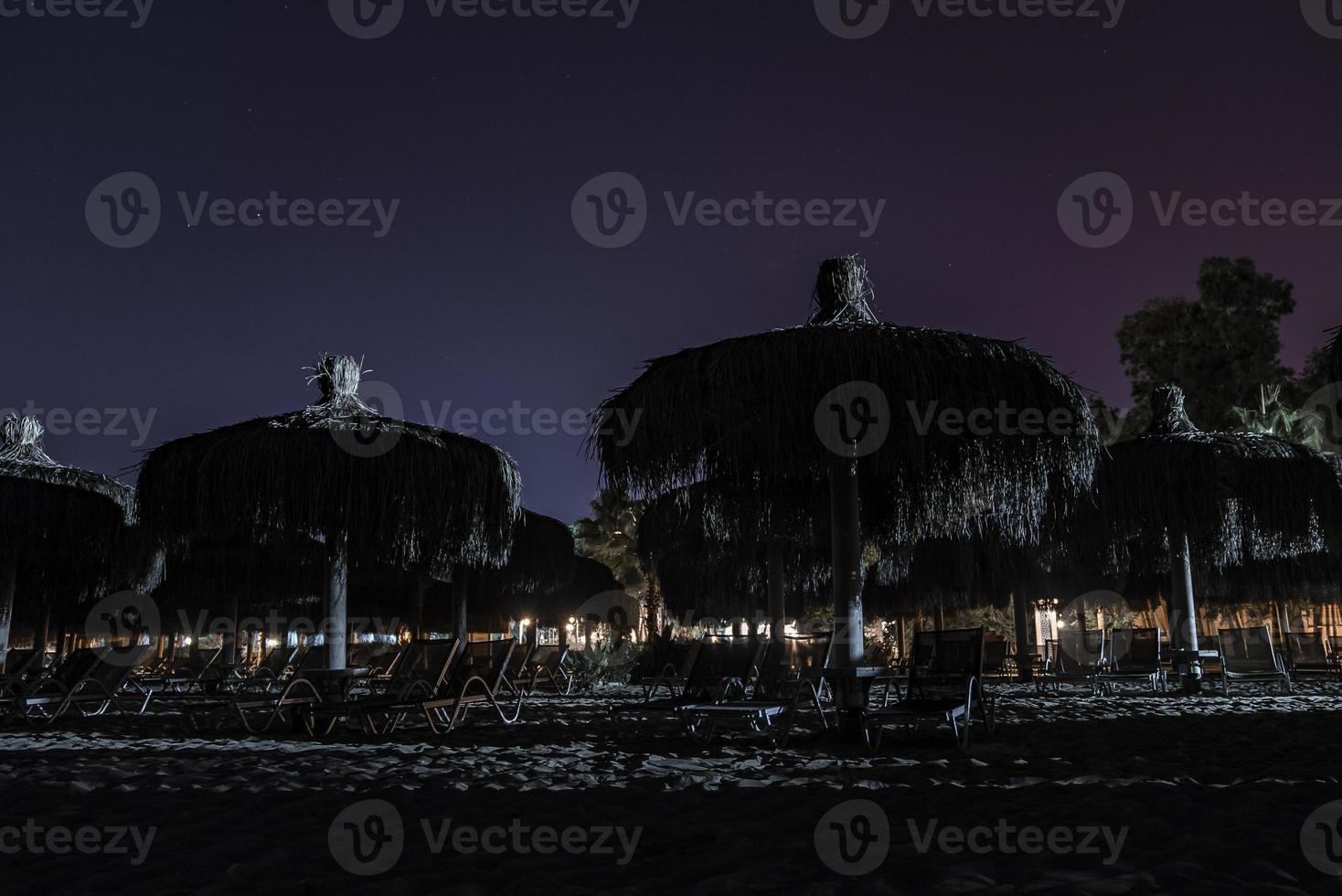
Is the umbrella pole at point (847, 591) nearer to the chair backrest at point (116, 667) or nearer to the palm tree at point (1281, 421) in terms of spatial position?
the chair backrest at point (116, 667)

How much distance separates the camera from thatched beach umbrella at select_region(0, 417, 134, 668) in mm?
9562

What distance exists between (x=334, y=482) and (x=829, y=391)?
4.20m

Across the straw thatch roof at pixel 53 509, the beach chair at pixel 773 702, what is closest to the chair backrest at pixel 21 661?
the straw thatch roof at pixel 53 509

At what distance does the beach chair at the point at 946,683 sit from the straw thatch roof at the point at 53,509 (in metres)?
8.25

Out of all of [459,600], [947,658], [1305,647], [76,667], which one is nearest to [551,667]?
[459,600]

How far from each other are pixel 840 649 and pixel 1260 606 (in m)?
23.5

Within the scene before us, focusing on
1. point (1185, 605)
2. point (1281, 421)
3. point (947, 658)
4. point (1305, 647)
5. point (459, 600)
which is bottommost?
point (1305, 647)

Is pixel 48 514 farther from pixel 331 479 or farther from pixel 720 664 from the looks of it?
pixel 720 664

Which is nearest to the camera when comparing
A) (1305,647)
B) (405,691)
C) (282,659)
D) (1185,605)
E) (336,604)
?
(405,691)

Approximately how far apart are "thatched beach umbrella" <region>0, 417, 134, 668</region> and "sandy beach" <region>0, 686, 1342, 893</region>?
365cm

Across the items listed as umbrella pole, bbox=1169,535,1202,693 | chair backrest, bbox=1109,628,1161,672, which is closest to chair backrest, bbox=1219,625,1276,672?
umbrella pole, bbox=1169,535,1202,693

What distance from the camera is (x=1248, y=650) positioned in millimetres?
10836

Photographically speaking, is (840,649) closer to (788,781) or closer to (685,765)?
(685,765)

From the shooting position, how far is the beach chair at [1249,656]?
10.5 m
